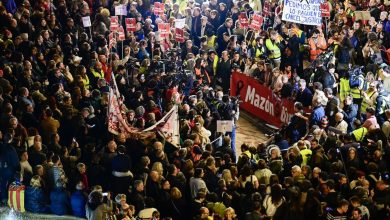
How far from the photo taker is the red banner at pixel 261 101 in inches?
909

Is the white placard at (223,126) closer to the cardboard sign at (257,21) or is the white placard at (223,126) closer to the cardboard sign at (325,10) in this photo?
the cardboard sign at (257,21)

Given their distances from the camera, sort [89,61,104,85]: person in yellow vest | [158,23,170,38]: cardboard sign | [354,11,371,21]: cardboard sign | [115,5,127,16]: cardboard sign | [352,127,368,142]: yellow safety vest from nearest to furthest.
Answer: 1. [352,127,368,142]: yellow safety vest
2. [89,61,104,85]: person in yellow vest
3. [158,23,170,38]: cardboard sign
4. [115,5,127,16]: cardboard sign
5. [354,11,371,21]: cardboard sign

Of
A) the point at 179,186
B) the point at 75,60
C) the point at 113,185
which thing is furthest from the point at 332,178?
the point at 75,60

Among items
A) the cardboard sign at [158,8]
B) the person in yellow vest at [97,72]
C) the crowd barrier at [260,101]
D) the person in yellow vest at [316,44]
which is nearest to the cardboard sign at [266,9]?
the person in yellow vest at [316,44]

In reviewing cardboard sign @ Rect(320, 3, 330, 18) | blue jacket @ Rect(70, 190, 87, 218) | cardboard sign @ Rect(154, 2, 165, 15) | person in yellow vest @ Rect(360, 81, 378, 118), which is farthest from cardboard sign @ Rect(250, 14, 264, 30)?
blue jacket @ Rect(70, 190, 87, 218)

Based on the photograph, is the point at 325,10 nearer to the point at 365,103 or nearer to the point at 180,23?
the point at 180,23

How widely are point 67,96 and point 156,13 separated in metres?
8.27

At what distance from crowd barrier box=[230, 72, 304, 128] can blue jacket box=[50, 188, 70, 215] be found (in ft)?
27.3

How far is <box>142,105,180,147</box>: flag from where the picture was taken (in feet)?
59.9

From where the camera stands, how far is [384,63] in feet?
79.5

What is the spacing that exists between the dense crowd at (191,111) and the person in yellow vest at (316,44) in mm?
32

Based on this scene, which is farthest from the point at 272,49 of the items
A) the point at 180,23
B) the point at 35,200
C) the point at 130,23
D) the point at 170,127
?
the point at 35,200

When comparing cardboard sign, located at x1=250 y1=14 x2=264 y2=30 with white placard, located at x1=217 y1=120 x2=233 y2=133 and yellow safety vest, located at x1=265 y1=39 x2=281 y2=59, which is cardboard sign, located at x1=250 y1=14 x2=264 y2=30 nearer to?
yellow safety vest, located at x1=265 y1=39 x2=281 y2=59

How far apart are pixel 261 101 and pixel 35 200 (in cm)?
951
